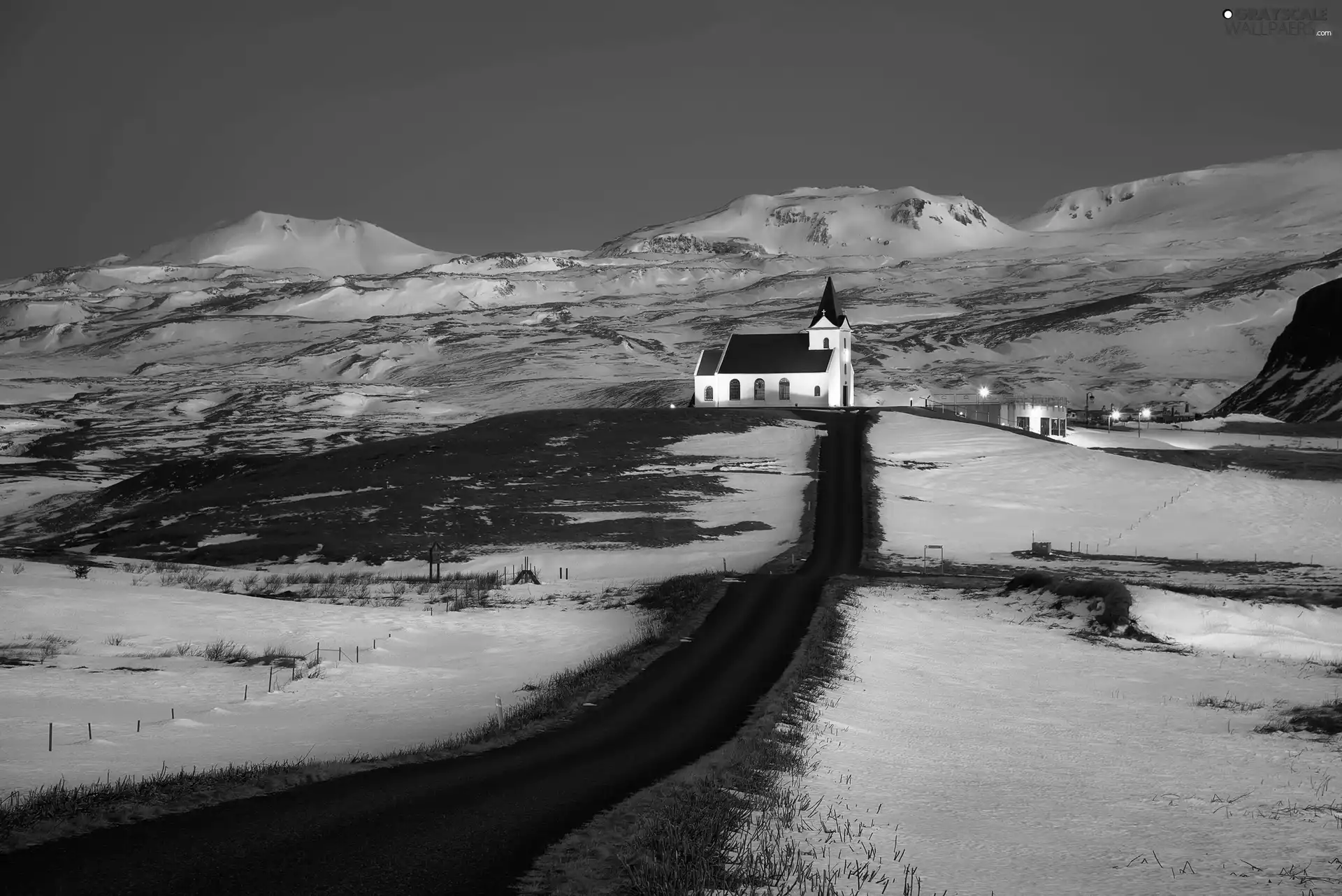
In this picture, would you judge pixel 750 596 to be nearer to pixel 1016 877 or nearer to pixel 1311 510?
pixel 1016 877

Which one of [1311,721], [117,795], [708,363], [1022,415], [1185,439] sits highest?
[708,363]

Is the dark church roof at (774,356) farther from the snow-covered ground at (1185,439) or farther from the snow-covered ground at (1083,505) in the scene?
the snow-covered ground at (1083,505)

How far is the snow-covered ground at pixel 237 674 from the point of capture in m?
22.0

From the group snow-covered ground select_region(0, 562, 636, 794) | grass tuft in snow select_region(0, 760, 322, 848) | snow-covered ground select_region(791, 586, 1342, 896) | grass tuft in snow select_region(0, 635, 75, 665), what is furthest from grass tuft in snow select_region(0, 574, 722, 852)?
snow-covered ground select_region(791, 586, 1342, 896)

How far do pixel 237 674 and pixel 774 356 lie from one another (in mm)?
97811

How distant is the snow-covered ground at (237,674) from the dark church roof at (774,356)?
78.8 metres

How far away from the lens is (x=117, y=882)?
1259 centimetres

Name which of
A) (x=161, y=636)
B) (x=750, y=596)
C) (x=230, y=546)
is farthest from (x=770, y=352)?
(x=161, y=636)

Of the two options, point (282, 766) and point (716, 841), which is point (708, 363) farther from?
point (716, 841)

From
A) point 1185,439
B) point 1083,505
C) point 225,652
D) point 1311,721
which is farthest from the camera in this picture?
point 1185,439

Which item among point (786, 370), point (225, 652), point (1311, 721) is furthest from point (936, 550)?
point (786, 370)

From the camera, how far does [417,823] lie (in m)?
15.2

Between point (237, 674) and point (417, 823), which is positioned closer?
point (417, 823)

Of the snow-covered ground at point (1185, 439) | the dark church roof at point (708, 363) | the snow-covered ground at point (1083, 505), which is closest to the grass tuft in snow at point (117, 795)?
the snow-covered ground at point (1083, 505)
